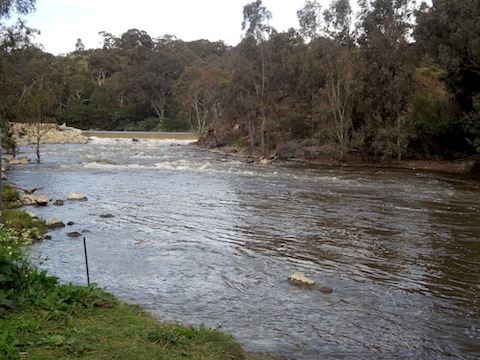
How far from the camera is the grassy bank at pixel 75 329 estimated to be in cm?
505

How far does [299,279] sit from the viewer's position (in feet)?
34.1

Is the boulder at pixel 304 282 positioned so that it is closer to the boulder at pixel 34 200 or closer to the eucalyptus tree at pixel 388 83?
the boulder at pixel 34 200

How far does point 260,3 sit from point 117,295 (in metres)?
43.9

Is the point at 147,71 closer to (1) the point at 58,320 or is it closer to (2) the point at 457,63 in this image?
(2) the point at 457,63

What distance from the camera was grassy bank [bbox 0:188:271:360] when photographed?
5.05m

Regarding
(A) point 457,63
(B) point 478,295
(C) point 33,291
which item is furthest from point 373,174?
(C) point 33,291

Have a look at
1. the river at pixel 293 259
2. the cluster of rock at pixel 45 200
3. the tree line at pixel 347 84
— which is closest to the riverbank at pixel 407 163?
the tree line at pixel 347 84

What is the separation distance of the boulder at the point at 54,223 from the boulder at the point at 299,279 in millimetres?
8211

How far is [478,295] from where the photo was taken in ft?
32.3

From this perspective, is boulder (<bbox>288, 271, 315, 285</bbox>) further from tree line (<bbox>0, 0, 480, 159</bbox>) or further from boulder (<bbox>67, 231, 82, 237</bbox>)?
tree line (<bbox>0, 0, 480, 159</bbox>)

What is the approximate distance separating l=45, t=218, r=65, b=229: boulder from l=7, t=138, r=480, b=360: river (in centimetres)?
46

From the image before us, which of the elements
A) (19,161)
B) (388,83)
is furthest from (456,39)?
(19,161)

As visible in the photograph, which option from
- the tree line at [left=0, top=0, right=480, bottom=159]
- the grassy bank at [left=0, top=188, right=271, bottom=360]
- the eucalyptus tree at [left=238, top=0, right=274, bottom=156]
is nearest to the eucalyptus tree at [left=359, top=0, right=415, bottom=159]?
the tree line at [left=0, top=0, right=480, bottom=159]

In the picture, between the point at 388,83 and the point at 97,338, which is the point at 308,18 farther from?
the point at 97,338
